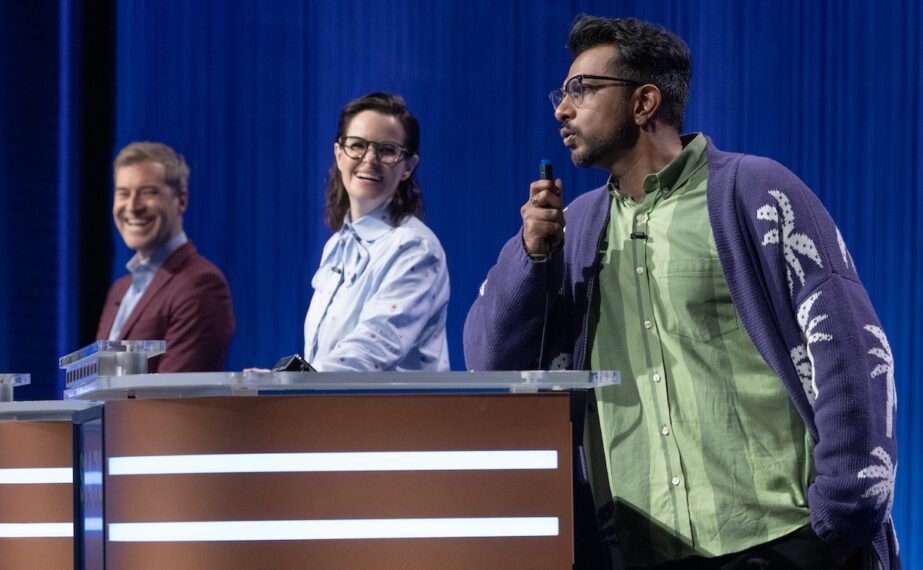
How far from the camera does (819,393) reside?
6.46 ft

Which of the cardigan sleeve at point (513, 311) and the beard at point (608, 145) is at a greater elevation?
the beard at point (608, 145)

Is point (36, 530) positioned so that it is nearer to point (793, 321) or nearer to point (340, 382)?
point (340, 382)

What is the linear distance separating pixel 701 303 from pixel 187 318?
2126 millimetres

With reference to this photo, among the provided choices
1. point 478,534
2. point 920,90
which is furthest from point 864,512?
point 920,90

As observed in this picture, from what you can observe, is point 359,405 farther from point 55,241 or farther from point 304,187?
point 55,241

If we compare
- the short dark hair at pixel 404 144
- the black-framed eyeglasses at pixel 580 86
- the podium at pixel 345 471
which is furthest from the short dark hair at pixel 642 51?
the short dark hair at pixel 404 144

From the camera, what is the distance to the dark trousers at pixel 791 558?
198 centimetres

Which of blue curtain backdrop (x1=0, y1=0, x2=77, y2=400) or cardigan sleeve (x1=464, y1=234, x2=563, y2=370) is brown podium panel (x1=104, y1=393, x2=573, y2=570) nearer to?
cardigan sleeve (x1=464, y1=234, x2=563, y2=370)

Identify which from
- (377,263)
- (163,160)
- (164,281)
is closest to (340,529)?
(377,263)

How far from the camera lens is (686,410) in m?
2.10

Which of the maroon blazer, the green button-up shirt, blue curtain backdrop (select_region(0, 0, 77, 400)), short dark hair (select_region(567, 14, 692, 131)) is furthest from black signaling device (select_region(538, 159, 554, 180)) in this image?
blue curtain backdrop (select_region(0, 0, 77, 400))

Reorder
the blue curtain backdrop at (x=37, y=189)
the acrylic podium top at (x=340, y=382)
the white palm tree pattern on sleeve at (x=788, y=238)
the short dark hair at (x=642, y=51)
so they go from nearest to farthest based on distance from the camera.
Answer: the acrylic podium top at (x=340, y=382)
the white palm tree pattern on sleeve at (x=788, y=238)
the short dark hair at (x=642, y=51)
the blue curtain backdrop at (x=37, y=189)

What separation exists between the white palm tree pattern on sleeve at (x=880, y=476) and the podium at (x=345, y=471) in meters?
0.48

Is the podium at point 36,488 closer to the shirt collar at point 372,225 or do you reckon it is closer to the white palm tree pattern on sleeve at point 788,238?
the white palm tree pattern on sleeve at point 788,238
